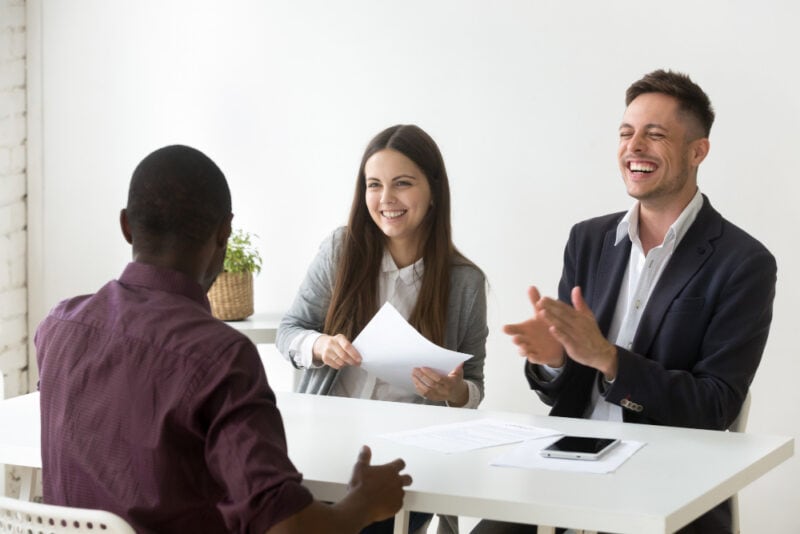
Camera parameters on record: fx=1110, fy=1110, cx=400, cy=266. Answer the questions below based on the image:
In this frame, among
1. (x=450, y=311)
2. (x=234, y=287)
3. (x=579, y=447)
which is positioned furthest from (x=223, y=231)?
(x=234, y=287)

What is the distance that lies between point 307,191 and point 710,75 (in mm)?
1524

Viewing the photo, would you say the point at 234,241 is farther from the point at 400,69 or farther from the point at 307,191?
the point at 400,69

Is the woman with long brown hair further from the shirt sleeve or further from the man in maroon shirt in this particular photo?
the shirt sleeve

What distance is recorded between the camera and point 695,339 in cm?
247

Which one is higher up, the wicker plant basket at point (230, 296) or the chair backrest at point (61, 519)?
the wicker plant basket at point (230, 296)

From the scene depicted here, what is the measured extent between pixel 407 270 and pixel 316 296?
260 millimetres

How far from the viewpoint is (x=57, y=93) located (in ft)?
14.7

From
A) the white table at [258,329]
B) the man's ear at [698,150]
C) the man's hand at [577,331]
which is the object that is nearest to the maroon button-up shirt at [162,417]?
the man's hand at [577,331]

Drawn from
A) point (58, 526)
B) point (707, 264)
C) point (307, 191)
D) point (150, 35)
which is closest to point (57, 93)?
point (150, 35)

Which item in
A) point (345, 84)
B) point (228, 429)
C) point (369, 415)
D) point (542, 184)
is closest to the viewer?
point (228, 429)

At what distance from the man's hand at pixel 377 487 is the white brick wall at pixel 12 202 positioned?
3071mm

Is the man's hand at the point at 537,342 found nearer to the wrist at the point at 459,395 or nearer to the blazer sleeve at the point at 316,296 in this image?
the wrist at the point at 459,395

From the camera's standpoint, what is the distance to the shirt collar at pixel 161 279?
1544 mm

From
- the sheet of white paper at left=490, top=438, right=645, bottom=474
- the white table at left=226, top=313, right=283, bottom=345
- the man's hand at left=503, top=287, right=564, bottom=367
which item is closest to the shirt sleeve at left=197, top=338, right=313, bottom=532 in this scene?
the sheet of white paper at left=490, top=438, right=645, bottom=474
